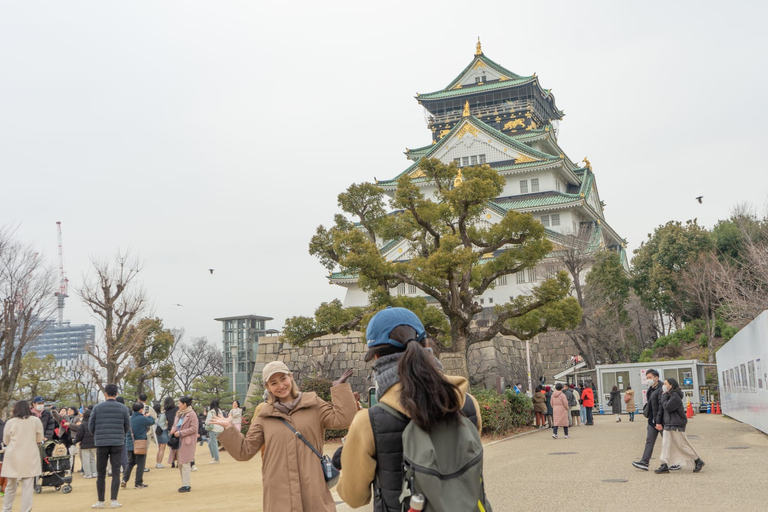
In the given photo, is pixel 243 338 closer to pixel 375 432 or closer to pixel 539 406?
pixel 539 406

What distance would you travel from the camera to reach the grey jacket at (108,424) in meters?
9.78

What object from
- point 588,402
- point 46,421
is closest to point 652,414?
point 46,421

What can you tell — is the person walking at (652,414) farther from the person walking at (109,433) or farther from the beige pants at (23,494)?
the beige pants at (23,494)

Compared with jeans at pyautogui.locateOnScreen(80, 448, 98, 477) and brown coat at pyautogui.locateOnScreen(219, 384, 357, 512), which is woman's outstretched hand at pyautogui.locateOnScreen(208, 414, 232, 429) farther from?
jeans at pyautogui.locateOnScreen(80, 448, 98, 477)

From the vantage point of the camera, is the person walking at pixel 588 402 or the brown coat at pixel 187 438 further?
the person walking at pixel 588 402

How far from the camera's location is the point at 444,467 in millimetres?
2645

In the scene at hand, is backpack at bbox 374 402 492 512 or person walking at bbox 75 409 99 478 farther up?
backpack at bbox 374 402 492 512

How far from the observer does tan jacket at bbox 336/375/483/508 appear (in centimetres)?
277

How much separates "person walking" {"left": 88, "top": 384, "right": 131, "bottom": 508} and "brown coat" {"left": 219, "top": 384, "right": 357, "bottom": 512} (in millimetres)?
6009

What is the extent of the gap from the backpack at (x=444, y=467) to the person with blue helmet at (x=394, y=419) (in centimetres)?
5

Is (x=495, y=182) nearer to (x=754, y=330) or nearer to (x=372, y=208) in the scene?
(x=372, y=208)

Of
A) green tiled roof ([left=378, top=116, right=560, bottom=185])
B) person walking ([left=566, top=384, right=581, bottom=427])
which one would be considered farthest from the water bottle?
green tiled roof ([left=378, top=116, right=560, bottom=185])

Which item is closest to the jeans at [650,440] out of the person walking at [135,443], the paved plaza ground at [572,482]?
the paved plaza ground at [572,482]

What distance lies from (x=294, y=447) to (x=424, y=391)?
2.01m
